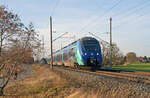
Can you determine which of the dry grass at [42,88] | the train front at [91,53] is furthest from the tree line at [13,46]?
the train front at [91,53]

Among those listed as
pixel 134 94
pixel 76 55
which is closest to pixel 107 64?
pixel 76 55

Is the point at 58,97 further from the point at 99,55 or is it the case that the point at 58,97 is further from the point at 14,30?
the point at 99,55

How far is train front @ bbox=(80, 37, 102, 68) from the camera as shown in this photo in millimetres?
21578

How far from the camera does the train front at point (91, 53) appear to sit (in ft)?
70.8

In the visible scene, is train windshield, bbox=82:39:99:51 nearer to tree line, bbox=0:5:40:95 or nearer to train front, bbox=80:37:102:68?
train front, bbox=80:37:102:68

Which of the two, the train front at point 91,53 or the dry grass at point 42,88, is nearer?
the dry grass at point 42,88

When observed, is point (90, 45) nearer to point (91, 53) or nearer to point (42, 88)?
point (91, 53)

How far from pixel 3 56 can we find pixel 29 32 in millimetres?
2463

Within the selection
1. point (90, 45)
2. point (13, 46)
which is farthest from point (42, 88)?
point (90, 45)

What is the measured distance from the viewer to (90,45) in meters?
22.6

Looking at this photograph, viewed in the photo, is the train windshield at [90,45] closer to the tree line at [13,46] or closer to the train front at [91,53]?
the train front at [91,53]

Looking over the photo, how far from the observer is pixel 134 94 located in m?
7.43

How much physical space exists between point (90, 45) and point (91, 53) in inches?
44.9

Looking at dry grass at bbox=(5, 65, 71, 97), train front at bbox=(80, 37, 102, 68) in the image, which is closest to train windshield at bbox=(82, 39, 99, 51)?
train front at bbox=(80, 37, 102, 68)
